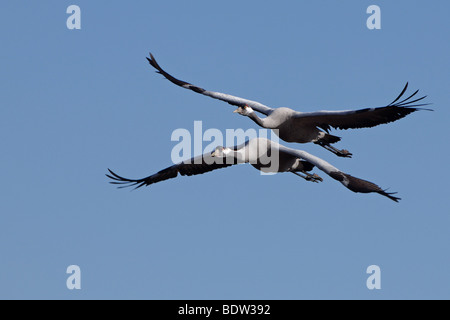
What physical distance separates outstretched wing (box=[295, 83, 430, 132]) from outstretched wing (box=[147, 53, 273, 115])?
126cm

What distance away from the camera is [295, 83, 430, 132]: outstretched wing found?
69.6 feet

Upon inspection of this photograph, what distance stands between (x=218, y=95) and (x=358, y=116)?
3895 mm

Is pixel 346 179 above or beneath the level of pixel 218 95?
beneath

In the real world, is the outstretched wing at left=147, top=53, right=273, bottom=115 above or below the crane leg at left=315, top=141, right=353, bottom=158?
above

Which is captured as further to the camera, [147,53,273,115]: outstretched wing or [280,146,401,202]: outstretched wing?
[147,53,273,115]: outstretched wing

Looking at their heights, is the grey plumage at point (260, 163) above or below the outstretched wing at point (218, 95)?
below

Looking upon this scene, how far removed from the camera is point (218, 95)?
80.0 feet

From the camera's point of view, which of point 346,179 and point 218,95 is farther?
point 218,95

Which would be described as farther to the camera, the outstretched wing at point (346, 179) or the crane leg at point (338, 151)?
the crane leg at point (338, 151)

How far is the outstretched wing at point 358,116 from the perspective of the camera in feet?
69.6

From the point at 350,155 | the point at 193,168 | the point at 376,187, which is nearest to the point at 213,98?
the point at 193,168

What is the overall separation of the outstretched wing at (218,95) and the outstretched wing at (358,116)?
126 centimetres

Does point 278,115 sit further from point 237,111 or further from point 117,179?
→ point 117,179

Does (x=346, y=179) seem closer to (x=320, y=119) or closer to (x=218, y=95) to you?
(x=320, y=119)
